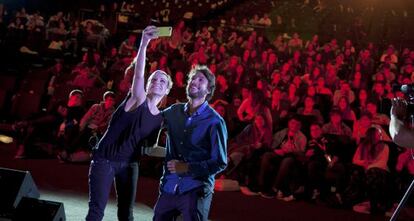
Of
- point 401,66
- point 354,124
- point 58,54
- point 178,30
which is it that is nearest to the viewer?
point 354,124

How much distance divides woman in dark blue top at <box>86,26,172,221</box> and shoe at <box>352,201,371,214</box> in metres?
4.87

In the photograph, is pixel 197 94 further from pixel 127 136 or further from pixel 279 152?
pixel 279 152

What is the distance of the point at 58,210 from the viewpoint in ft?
14.9

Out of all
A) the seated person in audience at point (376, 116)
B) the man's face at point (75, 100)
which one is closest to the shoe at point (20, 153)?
the man's face at point (75, 100)

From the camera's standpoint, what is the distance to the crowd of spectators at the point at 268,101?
8.48 metres

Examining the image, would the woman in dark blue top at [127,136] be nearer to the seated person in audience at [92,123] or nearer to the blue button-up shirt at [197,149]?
the blue button-up shirt at [197,149]

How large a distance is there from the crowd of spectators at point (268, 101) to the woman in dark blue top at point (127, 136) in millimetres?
535

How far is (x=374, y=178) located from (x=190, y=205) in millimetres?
5139

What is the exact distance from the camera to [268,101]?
11.1 meters

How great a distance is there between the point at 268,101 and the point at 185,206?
7543 mm

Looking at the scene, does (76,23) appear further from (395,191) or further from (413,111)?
(413,111)

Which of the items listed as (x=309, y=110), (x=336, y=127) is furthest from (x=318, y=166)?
(x=309, y=110)

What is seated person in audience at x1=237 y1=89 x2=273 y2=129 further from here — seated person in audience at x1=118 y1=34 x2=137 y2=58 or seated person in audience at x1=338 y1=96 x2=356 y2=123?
seated person in audience at x1=118 y1=34 x2=137 y2=58

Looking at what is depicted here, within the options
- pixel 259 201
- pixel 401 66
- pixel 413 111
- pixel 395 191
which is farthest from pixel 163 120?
pixel 401 66
